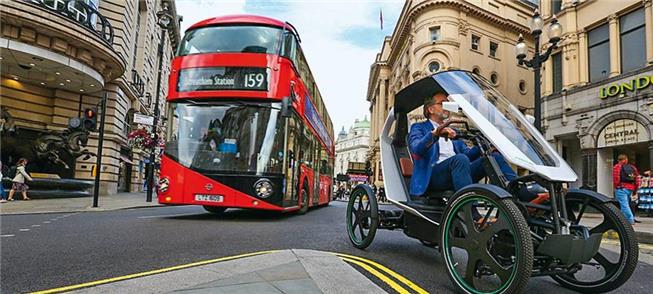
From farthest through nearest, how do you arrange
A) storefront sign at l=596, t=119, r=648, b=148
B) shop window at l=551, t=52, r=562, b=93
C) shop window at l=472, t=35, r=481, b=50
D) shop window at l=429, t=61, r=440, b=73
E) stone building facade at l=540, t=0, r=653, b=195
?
1. shop window at l=472, t=35, r=481, b=50
2. shop window at l=429, t=61, r=440, b=73
3. shop window at l=551, t=52, r=562, b=93
4. stone building facade at l=540, t=0, r=653, b=195
5. storefront sign at l=596, t=119, r=648, b=148

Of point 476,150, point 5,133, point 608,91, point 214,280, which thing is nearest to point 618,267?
point 476,150

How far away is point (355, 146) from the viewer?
140 m

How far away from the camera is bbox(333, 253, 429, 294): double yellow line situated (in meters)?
3.06

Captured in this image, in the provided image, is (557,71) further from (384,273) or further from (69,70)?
(69,70)

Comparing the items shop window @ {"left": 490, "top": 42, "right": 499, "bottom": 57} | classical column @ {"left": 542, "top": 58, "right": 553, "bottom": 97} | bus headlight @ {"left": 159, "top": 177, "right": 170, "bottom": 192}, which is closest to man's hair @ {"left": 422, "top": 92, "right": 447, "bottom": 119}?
bus headlight @ {"left": 159, "top": 177, "right": 170, "bottom": 192}

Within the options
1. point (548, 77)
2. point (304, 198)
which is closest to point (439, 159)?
point (304, 198)

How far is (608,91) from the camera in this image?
16906 mm

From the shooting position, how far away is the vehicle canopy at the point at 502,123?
2846 mm

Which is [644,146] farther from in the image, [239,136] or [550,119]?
[239,136]

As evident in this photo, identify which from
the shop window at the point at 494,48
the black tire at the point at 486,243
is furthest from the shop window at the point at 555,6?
the black tire at the point at 486,243

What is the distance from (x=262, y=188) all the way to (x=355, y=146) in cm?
13233

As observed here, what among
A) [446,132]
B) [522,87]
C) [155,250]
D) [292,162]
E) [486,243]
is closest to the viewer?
[486,243]

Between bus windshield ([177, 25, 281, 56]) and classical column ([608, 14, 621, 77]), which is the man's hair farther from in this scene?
classical column ([608, 14, 621, 77])

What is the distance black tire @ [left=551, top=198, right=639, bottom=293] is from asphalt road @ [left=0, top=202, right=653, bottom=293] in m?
0.21
